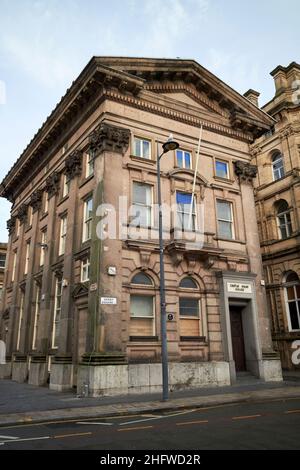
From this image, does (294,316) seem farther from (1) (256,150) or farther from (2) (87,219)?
(2) (87,219)

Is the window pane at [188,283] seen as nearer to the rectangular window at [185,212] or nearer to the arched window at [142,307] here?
the arched window at [142,307]

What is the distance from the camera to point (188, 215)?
20.3 m

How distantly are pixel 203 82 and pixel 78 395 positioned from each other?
18.5 meters

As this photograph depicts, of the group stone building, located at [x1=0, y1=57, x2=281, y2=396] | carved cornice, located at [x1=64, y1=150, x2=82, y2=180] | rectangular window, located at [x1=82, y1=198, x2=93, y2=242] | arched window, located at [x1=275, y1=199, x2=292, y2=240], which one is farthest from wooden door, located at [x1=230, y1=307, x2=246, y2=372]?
carved cornice, located at [x1=64, y1=150, x2=82, y2=180]

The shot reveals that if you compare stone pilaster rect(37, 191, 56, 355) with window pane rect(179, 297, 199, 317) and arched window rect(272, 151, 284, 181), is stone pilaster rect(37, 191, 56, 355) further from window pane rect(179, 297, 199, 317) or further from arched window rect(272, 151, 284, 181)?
arched window rect(272, 151, 284, 181)

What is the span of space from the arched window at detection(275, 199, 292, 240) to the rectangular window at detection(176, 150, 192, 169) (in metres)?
11.4

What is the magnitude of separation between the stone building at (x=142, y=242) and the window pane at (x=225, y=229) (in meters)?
0.08

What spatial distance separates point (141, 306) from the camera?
17719 mm

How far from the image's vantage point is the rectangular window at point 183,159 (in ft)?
69.7

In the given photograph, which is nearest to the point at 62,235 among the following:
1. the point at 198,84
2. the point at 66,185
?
the point at 66,185

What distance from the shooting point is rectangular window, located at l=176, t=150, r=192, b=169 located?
2125 cm

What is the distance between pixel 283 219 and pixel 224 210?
9964 mm
